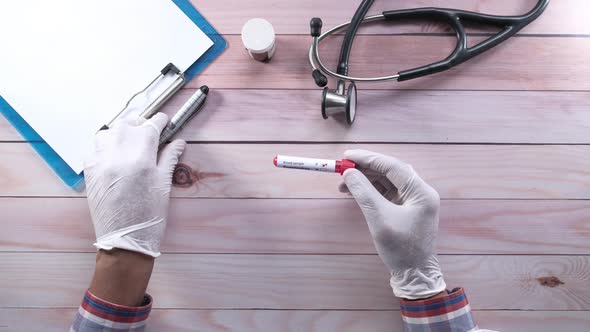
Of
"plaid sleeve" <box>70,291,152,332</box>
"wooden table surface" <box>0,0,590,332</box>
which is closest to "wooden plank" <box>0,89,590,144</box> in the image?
"wooden table surface" <box>0,0,590,332</box>

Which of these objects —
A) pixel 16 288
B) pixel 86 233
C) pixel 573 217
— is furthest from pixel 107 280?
pixel 573 217

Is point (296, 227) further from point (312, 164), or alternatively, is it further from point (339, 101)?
point (339, 101)

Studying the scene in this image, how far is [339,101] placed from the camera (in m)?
0.78

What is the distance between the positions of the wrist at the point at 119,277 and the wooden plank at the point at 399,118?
10.8 inches

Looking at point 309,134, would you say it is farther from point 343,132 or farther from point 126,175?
point 126,175

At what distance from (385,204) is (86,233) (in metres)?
0.65

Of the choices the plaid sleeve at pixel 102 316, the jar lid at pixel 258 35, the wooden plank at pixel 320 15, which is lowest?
the plaid sleeve at pixel 102 316

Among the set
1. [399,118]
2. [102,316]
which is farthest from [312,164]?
[102,316]

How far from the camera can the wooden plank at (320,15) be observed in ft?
2.83

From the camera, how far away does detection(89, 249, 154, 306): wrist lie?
0.75 metres

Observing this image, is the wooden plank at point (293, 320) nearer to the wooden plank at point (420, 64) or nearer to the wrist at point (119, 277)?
the wrist at point (119, 277)

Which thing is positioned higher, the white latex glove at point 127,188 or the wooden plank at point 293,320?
the white latex glove at point 127,188

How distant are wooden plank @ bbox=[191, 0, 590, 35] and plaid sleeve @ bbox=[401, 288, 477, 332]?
0.58 meters

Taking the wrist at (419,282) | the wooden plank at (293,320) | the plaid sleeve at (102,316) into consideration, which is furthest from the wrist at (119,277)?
the wrist at (419,282)
